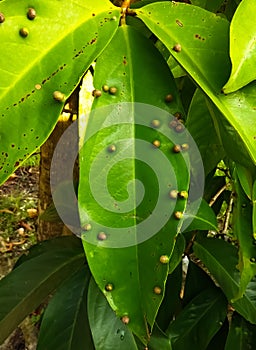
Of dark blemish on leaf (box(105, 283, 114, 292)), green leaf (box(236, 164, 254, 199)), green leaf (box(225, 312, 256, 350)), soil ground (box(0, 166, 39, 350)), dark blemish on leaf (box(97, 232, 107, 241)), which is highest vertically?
green leaf (box(236, 164, 254, 199))

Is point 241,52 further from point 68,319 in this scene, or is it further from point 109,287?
point 68,319

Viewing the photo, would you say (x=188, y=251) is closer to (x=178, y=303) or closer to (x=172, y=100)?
(x=178, y=303)

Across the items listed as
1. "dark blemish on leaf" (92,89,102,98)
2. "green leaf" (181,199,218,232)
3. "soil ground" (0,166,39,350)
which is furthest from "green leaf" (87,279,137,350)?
"soil ground" (0,166,39,350)

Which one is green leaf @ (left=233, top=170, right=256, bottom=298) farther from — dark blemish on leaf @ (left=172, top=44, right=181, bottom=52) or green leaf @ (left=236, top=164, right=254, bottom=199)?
dark blemish on leaf @ (left=172, top=44, right=181, bottom=52)

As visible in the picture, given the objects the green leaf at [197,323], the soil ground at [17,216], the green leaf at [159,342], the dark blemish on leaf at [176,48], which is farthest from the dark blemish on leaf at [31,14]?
the soil ground at [17,216]

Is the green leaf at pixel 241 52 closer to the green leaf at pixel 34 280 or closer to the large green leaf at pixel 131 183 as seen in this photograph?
the large green leaf at pixel 131 183

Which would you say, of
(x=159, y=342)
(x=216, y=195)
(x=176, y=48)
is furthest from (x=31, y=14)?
(x=216, y=195)
